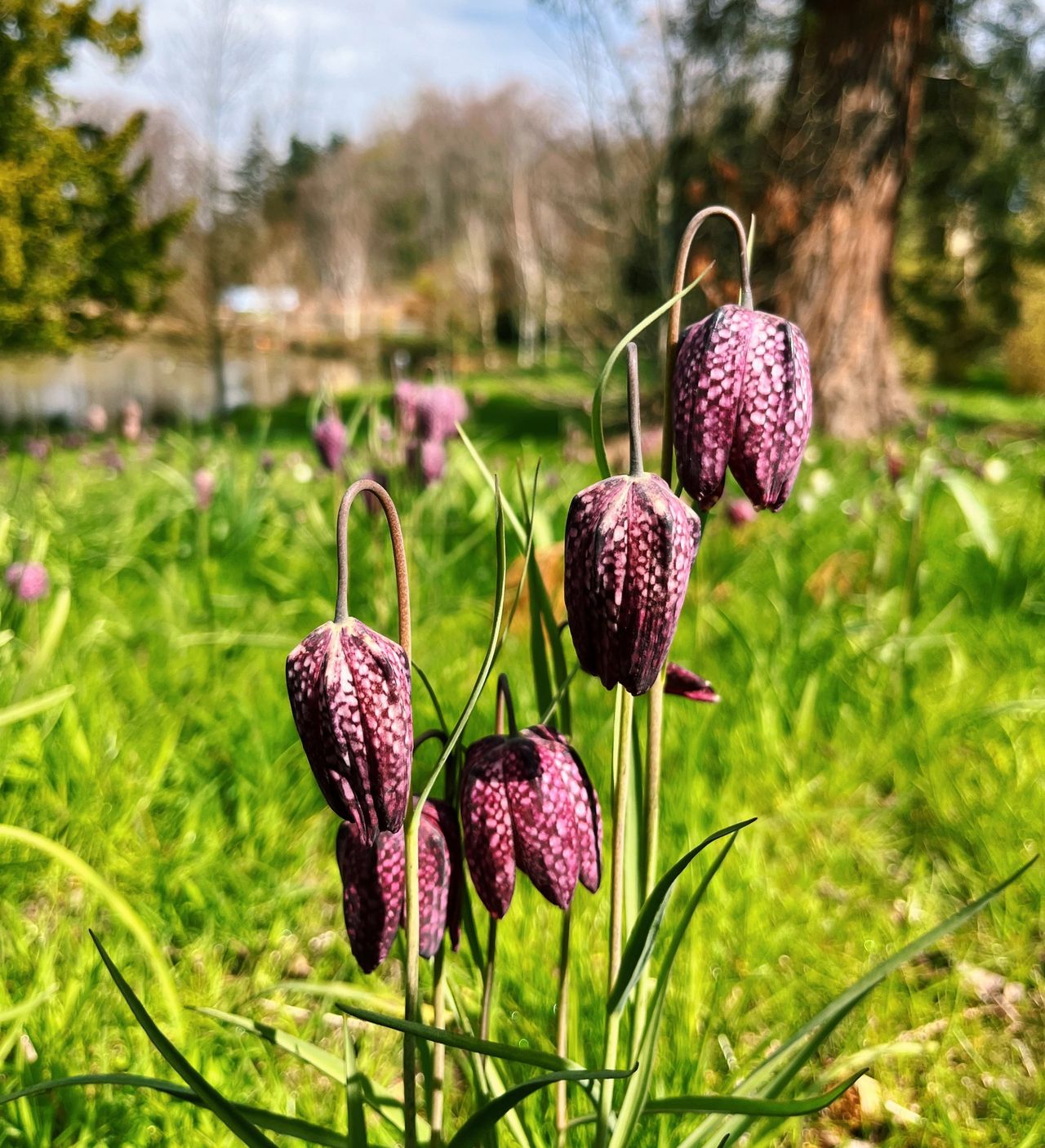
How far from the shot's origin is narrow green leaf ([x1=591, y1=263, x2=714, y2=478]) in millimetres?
617

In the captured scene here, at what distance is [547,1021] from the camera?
3.75 feet

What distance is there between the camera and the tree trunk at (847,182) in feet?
18.0

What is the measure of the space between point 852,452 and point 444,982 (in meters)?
4.51

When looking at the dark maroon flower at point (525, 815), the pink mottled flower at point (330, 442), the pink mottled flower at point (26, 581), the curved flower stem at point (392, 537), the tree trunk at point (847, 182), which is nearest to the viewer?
the curved flower stem at point (392, 537)

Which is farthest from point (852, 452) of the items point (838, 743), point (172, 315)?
point (172, 315)

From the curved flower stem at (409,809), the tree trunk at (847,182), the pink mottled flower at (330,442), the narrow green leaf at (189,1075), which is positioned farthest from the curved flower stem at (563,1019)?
the tree trunk at (847,182)

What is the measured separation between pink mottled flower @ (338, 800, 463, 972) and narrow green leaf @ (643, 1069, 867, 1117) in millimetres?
219

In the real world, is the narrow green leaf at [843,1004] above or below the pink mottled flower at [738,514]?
below

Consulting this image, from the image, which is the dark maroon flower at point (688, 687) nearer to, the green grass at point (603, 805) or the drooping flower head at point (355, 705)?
the drooping flower head at point (355, 705)

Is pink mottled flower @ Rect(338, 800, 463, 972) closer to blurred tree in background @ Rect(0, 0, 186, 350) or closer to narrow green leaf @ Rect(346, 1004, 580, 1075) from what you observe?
narrow green leaf @ Rect(346, 1004, 580, 1075)

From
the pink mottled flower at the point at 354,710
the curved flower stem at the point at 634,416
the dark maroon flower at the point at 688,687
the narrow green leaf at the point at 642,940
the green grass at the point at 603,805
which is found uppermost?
the curved flower stem at the point at 634,416

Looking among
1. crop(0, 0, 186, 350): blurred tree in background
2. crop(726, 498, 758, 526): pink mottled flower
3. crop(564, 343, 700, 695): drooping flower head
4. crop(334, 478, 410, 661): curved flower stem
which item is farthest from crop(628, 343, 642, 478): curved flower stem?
crop(0, 0, 186, 350): blurred tree in background

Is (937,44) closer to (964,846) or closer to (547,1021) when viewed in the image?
(964,846)

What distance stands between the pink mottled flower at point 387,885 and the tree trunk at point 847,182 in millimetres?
5270
